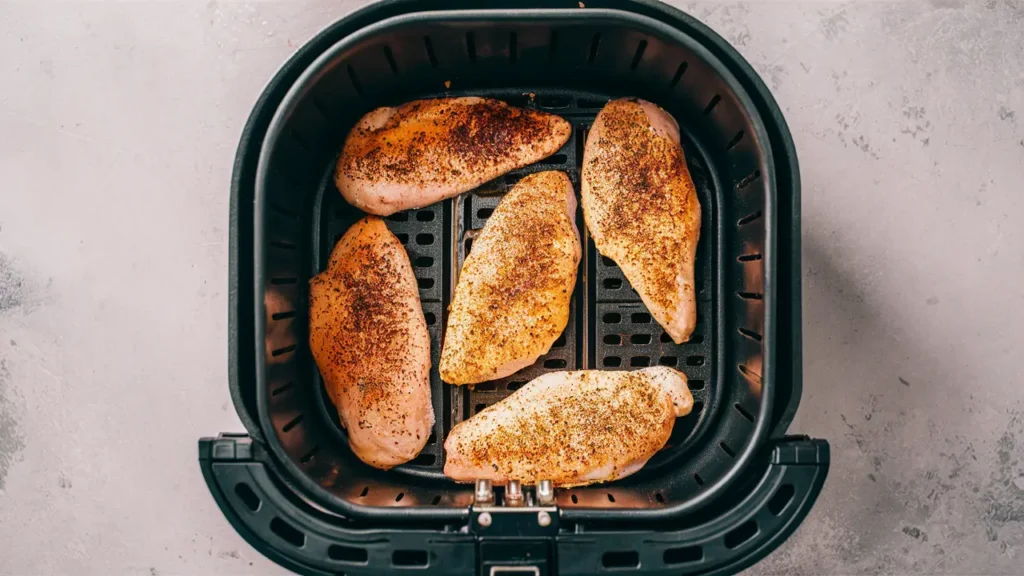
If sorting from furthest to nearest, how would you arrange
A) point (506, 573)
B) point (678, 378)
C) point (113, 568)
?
1. point (113, 568)
2. point (678, 378)
3. point (506, 573)

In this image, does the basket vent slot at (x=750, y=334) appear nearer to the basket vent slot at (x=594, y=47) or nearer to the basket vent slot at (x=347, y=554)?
the basket vent slot at (x=594, y=47)

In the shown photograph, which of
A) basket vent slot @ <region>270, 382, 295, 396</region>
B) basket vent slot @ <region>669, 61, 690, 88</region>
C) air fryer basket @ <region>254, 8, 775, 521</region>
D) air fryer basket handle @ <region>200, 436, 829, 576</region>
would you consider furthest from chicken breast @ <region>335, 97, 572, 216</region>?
air fryer basket handle @ <region>200, 436, 829, 576</region>

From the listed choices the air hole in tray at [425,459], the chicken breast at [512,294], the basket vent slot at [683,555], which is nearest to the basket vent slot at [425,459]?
the air hole in tray at [425,459]

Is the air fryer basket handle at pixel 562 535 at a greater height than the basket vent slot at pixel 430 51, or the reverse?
the basket vent slot at pixel 430 51

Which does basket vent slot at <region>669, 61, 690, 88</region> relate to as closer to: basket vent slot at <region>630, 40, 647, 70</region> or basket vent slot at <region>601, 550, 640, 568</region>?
basket vent slot at <region>630, 40, 647, 70</region>

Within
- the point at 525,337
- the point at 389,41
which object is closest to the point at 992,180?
the point at 525,337

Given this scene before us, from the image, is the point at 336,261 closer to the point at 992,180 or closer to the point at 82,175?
the point at 82,175
